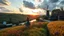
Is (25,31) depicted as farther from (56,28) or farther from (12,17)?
(56,28)

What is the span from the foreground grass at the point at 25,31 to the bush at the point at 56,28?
13.3 inches

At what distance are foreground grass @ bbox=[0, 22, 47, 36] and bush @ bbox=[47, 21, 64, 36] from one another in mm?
337

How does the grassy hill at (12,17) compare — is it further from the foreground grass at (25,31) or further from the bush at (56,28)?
the bush at (56,28)

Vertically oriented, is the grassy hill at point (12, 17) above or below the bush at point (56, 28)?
above

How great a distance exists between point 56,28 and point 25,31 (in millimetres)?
1317

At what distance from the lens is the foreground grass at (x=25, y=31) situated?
25.1ft

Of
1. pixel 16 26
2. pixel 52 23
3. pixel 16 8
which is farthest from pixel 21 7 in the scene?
pixel 52 23

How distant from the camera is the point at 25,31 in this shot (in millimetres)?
7820

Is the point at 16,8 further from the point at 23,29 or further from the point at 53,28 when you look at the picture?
the point at 53,28

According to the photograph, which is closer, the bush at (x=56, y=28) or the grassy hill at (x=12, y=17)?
the bush at (x=56, y=28)

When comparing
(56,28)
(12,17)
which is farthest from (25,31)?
(56,28)

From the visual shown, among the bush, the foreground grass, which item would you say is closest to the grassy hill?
the foreground grass

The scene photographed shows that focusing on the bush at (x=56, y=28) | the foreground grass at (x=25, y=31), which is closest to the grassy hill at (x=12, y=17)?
the foreground grass at (x=25, y=31)

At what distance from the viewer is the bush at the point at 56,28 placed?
765 centimetres
